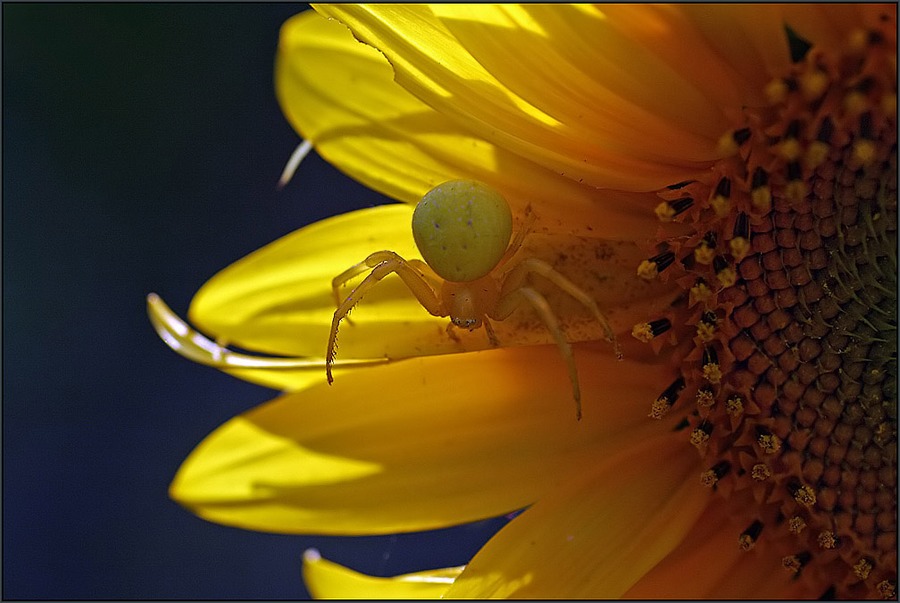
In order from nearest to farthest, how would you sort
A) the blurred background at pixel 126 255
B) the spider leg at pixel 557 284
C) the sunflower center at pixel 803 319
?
the sunflower center at pixel 803 319, the spider leg at pixel 557 284, the blurred background at pixel 126 255

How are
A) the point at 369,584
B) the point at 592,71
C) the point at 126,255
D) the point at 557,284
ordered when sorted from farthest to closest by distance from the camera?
1. the point at 126,255
2. the point at 369,584
3. the point at 557,284
4. the point at 592,71

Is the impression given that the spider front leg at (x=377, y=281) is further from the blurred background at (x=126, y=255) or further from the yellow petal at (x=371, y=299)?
the blurred background at (x=126, y=255)

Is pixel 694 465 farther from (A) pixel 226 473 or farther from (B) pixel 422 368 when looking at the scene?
(A) pixel 226 473

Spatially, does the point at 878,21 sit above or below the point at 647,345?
above

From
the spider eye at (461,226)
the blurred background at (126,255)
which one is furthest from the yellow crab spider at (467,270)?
the blurred background at (126,255)

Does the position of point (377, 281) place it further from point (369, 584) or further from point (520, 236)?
point (369, 584)

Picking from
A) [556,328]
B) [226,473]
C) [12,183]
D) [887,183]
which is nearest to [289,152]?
[12,183]

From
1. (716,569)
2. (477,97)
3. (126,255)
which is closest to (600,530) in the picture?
(716,569)
